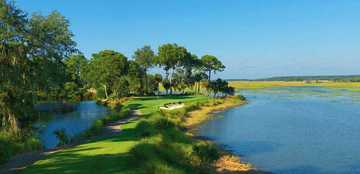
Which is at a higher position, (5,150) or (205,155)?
(5,150)

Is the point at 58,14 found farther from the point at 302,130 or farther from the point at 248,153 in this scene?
the point at 302,130

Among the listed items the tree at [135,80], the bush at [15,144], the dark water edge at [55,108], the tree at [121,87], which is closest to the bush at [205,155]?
the bush at [15,144]

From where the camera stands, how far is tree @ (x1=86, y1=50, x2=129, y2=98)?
335 feet

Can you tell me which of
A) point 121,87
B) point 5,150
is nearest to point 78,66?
point 121,87

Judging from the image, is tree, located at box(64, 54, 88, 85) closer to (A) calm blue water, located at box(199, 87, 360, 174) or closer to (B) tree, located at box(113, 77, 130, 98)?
(B) tree, located at box(113, 77, 130, 98)

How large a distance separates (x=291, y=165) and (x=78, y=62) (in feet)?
357

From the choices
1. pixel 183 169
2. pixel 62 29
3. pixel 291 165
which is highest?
pixel 62 29

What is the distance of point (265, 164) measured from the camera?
109ft

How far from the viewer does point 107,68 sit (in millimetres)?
101812

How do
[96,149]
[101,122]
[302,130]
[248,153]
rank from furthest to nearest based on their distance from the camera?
[302,130] < [101,122] < [248,153] < [96,149]

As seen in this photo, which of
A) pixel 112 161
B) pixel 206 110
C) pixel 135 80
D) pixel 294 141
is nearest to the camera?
pixel 112 161

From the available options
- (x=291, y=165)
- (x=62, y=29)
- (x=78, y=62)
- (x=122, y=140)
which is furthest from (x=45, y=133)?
(x=78, y=62)

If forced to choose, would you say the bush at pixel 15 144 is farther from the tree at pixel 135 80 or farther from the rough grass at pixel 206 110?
the tree at pixel 135 80

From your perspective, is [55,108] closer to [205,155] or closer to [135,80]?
[135,80]
